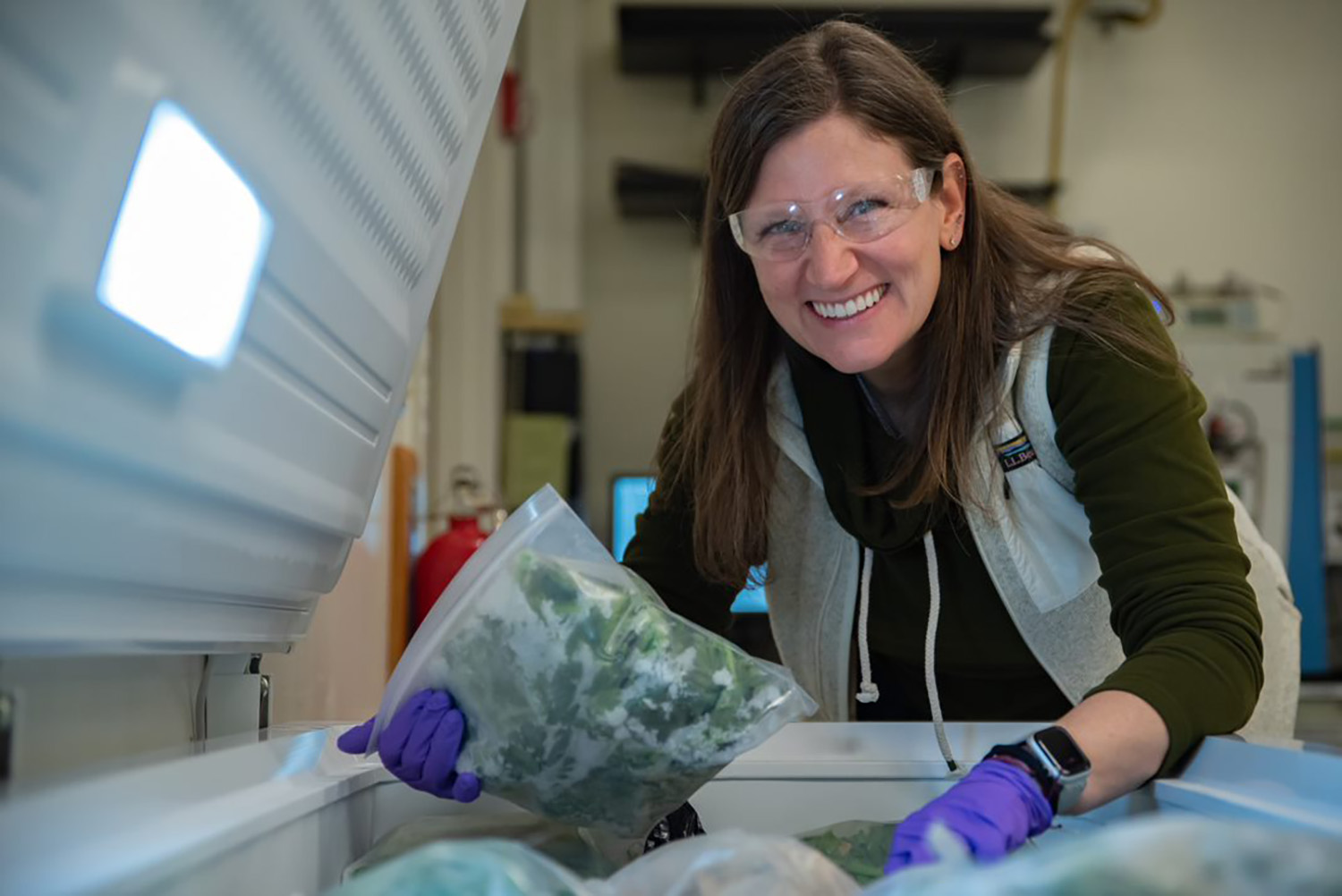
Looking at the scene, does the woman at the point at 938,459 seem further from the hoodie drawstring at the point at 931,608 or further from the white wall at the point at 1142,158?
the white wall at the point at 1142,158

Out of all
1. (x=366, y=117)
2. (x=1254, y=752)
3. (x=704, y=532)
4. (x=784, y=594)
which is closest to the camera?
(x=366, y=117)

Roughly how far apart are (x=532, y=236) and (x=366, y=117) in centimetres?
370

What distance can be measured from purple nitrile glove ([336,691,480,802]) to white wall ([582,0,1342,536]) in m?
3.74

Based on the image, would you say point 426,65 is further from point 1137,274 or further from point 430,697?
point 1137,274

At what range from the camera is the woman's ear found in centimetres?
128

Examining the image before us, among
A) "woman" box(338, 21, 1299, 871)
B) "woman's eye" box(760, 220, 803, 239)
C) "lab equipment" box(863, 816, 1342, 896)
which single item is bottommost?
"lab equipment" box(863, 816, 1342, 896)

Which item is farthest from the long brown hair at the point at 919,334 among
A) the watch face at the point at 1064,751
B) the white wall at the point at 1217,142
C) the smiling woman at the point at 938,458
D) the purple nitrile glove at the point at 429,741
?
the white wall at the point at 1217,142

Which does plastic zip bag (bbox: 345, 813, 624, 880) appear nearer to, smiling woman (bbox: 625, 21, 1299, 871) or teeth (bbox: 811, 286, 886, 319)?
smiling woman (bbox: 625, 21, 1299, 871)

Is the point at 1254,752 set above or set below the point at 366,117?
below

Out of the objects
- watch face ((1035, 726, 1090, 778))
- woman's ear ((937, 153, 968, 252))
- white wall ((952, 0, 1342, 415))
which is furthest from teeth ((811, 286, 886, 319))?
white wall ((952, 0, 1342, 415))

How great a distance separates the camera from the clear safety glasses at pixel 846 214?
1.16 m

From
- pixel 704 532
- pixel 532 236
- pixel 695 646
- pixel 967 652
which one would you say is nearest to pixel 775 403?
pixel 704 532

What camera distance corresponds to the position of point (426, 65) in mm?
826

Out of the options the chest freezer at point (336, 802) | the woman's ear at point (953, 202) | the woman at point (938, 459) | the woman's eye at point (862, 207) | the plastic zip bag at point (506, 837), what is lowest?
the plastic zip bag at point (506, 837)
